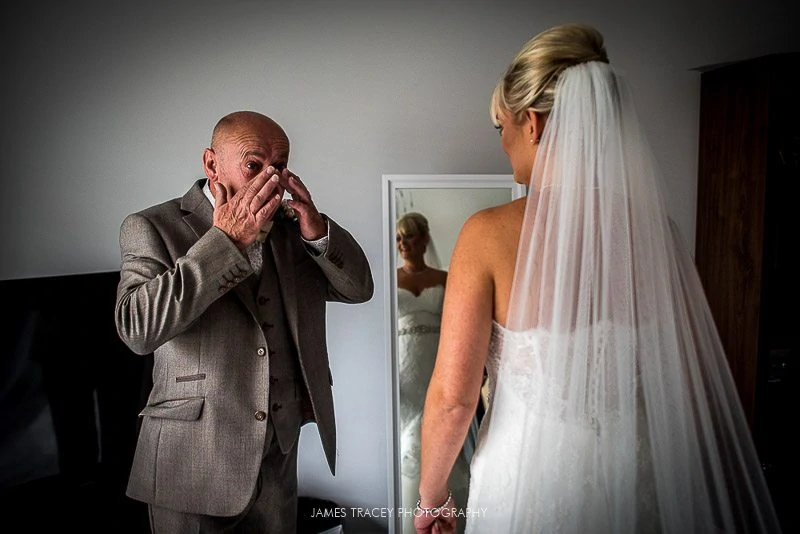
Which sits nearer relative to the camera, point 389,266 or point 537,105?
point 537,105

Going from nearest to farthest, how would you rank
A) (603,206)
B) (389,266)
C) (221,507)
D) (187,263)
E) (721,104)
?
(603,206) → (187,263) → (221,507) → (389,266) → (721,104)

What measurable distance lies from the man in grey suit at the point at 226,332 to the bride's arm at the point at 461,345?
339mm

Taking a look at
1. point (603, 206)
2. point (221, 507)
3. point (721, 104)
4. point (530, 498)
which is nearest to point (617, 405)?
point (530, 498)

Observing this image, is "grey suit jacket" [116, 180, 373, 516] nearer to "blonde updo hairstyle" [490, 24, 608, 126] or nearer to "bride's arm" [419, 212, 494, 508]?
"bride's arm" [419, 212, 494, 508]

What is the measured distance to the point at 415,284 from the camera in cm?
206

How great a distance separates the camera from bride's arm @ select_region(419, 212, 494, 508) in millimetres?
1158

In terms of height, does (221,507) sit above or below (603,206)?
below

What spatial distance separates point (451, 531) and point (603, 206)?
873 mm

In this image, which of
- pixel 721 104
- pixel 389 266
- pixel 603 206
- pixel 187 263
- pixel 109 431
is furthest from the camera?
pixel 721 104

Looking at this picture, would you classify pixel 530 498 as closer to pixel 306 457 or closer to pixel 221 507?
pixel 221 507

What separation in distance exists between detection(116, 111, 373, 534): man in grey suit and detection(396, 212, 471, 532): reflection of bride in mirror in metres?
0.63

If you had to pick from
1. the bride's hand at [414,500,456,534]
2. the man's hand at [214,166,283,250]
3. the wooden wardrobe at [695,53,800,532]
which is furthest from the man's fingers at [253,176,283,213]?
the wooden wardrobe at [695,53,800,532]

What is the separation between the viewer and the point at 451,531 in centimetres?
135

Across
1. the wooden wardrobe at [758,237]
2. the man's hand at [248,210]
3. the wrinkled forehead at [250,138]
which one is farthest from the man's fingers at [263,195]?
the wooden wardrobe at [758,237]
